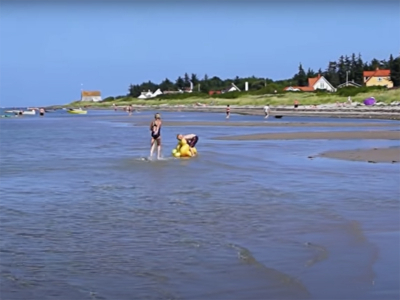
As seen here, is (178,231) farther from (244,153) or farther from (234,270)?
(244,153)

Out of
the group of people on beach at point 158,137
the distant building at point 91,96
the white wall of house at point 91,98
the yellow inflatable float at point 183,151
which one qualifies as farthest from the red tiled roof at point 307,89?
the distant building at point 91,96

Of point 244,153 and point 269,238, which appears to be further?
point 244,153

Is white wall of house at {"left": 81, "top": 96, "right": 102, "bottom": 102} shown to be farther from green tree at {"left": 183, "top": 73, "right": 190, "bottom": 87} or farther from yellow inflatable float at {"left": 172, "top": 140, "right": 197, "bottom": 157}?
yellow inflatable float at {"left": 172, "top": 140, "right": 197, "bottom": 157}

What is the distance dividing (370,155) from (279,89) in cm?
8584

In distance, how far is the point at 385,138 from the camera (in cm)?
2527

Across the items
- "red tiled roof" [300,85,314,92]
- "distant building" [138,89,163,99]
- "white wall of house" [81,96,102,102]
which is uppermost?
"red tiled roof" [300,85,314,92]

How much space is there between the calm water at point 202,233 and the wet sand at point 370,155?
1.53 m

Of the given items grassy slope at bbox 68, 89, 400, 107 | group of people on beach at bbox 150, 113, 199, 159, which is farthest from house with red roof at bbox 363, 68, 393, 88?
group of people on beach at bbox 150, 113, 199, 159

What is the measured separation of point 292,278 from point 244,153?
562 inches

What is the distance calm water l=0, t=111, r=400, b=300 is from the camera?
5.83 meters

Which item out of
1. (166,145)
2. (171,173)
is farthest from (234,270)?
(166,145)

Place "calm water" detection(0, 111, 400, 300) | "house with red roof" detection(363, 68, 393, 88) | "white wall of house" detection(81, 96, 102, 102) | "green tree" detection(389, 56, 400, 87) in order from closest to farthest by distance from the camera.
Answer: "calm water" detection(0, 111, 400, 300), "green tree" detection(389, 56, 400, 87), "house with red roof" detection(363, 68, 393, 88), "white wall of house" detection(81, 96, 102, 102)

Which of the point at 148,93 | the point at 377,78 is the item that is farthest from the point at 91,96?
the point at 377,78

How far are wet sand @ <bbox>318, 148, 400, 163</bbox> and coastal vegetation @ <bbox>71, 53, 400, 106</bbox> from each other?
39751mm
